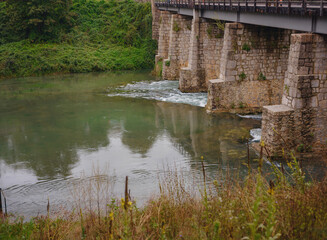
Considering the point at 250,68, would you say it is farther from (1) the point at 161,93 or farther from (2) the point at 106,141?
(1) the point at 161,93

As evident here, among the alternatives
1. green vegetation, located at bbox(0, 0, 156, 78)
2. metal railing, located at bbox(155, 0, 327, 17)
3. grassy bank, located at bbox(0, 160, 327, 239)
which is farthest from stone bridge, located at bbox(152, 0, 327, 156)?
green vegetation, located at bbox(0, 0, 156, 78)

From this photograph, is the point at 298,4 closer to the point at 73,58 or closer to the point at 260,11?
the point at 260,11

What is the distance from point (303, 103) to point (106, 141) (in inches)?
318

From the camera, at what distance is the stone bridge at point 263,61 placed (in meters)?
13.6

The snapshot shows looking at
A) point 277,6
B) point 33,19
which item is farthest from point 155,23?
point 277,6

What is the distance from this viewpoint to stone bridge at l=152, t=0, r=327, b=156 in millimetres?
13555

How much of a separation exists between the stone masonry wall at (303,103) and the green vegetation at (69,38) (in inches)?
1165

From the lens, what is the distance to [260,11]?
17141 millimetres

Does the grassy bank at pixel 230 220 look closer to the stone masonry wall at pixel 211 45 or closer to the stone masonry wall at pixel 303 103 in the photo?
the stone masonry wall at pixel 303 103

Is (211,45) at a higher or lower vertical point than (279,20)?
lower

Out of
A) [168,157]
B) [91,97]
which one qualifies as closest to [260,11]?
[168,157]

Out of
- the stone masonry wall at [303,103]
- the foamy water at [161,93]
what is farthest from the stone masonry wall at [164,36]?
the stone masonry wall at [303,103]

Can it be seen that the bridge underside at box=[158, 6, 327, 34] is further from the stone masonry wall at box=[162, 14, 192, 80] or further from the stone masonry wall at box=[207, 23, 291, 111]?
the stone masonry wall at box=[162, 14, 192, 80]

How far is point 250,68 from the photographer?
2069 centimetres
